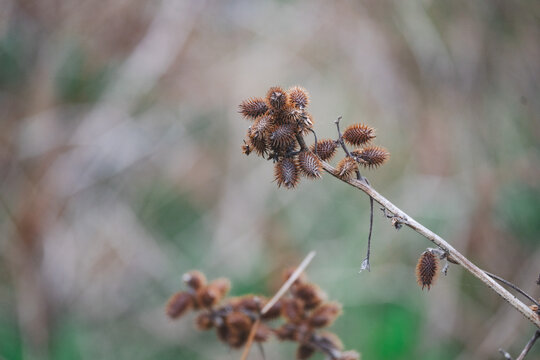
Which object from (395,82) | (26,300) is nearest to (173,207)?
(26,300)

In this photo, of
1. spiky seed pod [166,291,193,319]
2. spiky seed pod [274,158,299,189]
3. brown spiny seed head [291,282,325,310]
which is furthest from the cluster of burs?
spiky seed pod [166,291,193,319]

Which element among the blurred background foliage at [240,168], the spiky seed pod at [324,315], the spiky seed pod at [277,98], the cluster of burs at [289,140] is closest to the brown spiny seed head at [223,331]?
the spiky seed pod at [324,315]

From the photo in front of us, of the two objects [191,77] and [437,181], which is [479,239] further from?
[191,77]

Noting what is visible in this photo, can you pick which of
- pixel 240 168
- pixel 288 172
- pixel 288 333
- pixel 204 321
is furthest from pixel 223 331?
pixel 240 168

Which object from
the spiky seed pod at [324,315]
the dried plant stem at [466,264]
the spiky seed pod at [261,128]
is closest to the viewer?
the dried plant stem at [466,264]

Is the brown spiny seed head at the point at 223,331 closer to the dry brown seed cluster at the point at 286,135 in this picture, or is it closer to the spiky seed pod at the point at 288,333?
the spiky seed pod at the point at 288,333
